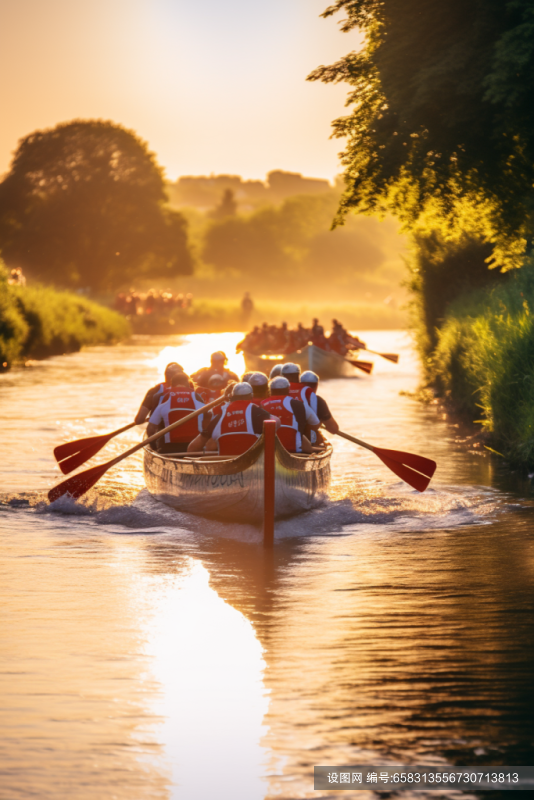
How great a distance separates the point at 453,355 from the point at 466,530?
37.3 feet

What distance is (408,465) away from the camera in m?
12.6

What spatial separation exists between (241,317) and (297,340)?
39.7 metres

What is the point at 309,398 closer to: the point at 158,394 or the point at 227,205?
the point at 158,394

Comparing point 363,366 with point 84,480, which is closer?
point 84,480

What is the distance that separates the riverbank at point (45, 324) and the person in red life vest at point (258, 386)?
22519 millimetres

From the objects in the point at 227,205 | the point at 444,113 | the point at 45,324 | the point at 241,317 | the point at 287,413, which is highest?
the point at 227,205

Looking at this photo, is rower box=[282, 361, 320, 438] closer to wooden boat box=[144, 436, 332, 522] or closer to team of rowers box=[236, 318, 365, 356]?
wooden boat box=[144, 436, 332, 522]

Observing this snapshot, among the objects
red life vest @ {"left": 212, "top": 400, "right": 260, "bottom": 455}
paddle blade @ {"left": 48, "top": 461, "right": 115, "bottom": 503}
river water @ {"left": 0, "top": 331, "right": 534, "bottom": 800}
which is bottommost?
river water @ {"left": 0, "top": 331, "right": 534, "bottom": 800}

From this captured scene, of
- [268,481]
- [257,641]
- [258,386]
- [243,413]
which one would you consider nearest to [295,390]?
[258,386]

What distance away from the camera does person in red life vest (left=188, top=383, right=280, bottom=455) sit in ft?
35.8

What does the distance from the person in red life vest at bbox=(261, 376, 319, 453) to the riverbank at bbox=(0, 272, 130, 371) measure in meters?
22.6

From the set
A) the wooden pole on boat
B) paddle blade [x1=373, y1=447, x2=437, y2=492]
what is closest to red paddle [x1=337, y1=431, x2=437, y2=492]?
paddle blade [x1=373, y1=447, x2=437, y2=492]

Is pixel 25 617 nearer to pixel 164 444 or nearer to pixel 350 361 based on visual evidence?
pixel 164 444

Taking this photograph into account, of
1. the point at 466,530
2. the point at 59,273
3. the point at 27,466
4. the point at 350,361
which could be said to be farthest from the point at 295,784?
the point at 59,273
